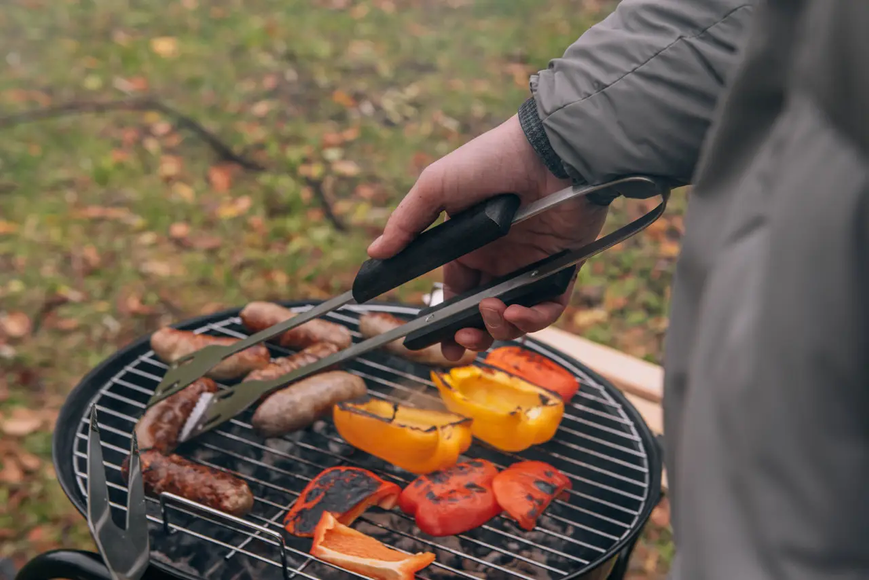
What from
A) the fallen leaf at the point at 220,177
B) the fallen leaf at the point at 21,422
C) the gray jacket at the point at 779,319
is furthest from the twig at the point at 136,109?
the gray jacket at the point at 779,319

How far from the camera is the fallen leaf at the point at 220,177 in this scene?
188 inches

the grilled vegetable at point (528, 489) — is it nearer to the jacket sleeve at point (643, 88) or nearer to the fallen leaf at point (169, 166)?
the jacket sleeve at point (643, 88)

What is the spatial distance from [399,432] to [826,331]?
1.36 m

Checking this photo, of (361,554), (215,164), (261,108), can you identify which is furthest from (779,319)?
(261,108)

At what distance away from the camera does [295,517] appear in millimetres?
1761

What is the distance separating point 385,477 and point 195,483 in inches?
18.1

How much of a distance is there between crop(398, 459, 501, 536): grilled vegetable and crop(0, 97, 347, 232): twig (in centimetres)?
298

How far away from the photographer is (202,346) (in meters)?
2.19

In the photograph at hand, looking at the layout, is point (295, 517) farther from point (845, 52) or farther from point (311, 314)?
point (845, 52)

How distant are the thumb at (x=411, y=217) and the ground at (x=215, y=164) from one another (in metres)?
1.84

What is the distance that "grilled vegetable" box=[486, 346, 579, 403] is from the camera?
7.28ft

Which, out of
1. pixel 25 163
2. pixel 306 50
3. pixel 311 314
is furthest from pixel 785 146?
pixel 306 50

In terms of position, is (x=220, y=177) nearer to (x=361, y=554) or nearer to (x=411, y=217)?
(x=411, y=217)

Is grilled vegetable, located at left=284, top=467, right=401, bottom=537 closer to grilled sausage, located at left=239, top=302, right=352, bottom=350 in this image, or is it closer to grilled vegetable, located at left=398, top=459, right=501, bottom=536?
grilled vegetable, located at left=398, top=459, right=501, bottom=536
